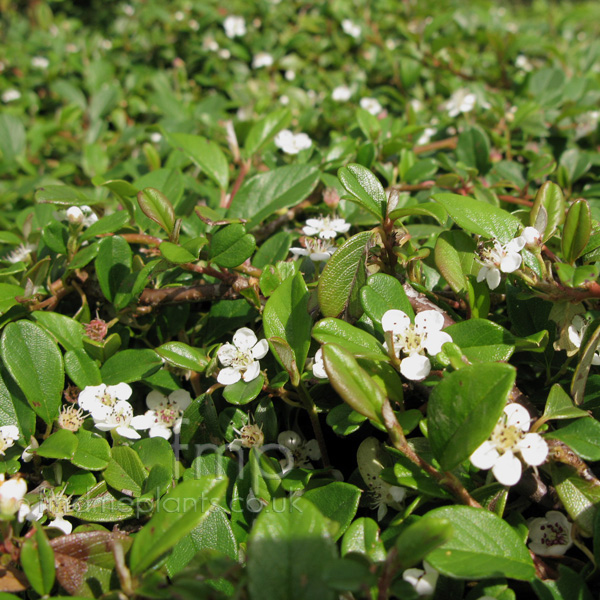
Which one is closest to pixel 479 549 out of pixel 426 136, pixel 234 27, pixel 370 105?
pixel 426 136

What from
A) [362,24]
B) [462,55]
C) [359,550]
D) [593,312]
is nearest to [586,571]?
[359,550]

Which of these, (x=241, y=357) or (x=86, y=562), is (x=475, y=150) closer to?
(x=241, y=357)

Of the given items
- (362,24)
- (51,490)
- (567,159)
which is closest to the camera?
(51,490)

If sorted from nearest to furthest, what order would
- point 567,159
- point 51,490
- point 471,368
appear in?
point 471,368 → point 51,490 → point 567,159

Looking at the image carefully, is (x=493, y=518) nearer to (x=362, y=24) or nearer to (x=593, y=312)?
(x=593, y=312)

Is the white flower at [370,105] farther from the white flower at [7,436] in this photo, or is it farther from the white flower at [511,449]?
the white flower at [7,436]

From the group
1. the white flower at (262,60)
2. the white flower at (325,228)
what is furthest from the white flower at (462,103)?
the white flower at (262,60)

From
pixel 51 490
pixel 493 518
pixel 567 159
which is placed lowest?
pixel 51 490
